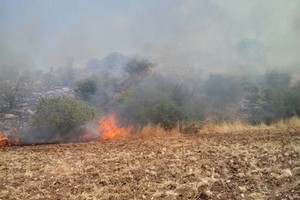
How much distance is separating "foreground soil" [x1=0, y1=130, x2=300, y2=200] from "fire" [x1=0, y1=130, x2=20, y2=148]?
4.25 meters

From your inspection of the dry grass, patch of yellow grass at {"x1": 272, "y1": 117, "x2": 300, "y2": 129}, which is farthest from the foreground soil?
patch of yellow grass at {"x1": 272, "y1": 117, "x2": 300, "y2": 129}

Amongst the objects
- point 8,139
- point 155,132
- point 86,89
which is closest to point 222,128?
point 155,132

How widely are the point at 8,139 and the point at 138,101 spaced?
780cm

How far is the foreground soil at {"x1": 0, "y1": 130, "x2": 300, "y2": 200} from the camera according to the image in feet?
24.8

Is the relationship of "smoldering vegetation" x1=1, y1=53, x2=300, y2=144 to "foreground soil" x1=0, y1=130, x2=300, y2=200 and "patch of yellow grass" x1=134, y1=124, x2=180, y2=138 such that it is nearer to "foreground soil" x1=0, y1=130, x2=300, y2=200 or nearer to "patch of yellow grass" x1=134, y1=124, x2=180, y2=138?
"patch of yellow grass" x1=134, y1=124, x2=180, y2=138

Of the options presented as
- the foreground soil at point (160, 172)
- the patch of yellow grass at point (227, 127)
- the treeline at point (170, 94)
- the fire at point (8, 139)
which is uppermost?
the treeline at point (170, 94)

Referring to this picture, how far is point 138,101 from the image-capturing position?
21797mm

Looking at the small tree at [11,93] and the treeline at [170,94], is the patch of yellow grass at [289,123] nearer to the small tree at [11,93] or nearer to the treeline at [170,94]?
the treeline at [170,94]

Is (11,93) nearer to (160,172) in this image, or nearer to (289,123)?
(289,123)

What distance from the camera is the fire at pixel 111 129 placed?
1859cm

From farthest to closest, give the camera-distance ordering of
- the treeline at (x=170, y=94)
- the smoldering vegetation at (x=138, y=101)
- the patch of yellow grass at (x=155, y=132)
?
the treeline at (x=170, y=94), the smoldering vegetation at (x=138, y=101), the patch of yellow grass at (x=155, y=132)

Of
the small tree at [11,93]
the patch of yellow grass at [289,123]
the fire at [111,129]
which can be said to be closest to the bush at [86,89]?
the small tree at [11,93]

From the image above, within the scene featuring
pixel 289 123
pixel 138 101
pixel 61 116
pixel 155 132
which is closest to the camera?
pixel 61 116

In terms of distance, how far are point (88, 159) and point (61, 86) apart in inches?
910
